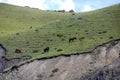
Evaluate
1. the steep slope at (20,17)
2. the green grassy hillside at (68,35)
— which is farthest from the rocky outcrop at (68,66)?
the steep slope at (20,17)

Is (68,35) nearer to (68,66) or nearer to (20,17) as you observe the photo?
(68,66)

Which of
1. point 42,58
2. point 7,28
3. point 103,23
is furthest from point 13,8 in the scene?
point 42,58

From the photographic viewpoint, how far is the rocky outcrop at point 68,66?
65562 mm

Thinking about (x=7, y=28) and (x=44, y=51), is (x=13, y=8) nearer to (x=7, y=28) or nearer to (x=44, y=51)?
(x=7, y=28)

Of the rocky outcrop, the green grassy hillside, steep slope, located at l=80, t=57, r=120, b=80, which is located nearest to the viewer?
steep slope, located at l=80, t=57, r=120, b=80

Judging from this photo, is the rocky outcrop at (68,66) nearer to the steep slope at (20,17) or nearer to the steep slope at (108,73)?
the steep slope at (108,73)

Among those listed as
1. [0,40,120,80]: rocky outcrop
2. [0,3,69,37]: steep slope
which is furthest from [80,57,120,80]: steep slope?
[0,3,69,37]: steep slope

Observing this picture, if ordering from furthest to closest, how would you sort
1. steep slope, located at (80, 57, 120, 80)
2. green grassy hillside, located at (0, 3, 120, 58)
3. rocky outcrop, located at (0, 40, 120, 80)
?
green grassy hillside, located at (0, 3, 120, 58) < rocky outcrop, located at (0, 40, 120, 80) < steep slope, located at (80, 57, 120, 80)

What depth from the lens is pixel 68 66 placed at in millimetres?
68625

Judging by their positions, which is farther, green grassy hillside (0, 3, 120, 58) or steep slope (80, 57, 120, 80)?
green grassy hillside (0, 3, 120, 58)

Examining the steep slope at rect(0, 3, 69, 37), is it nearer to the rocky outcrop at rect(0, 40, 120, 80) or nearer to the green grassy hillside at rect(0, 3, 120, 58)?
the green grassy hillside at rect(0, 3, 120, 58)

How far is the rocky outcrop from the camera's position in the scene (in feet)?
215

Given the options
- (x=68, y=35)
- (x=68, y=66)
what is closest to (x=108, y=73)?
(x=68, y=66)

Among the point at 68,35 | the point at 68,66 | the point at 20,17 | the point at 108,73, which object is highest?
the point at 20,17
